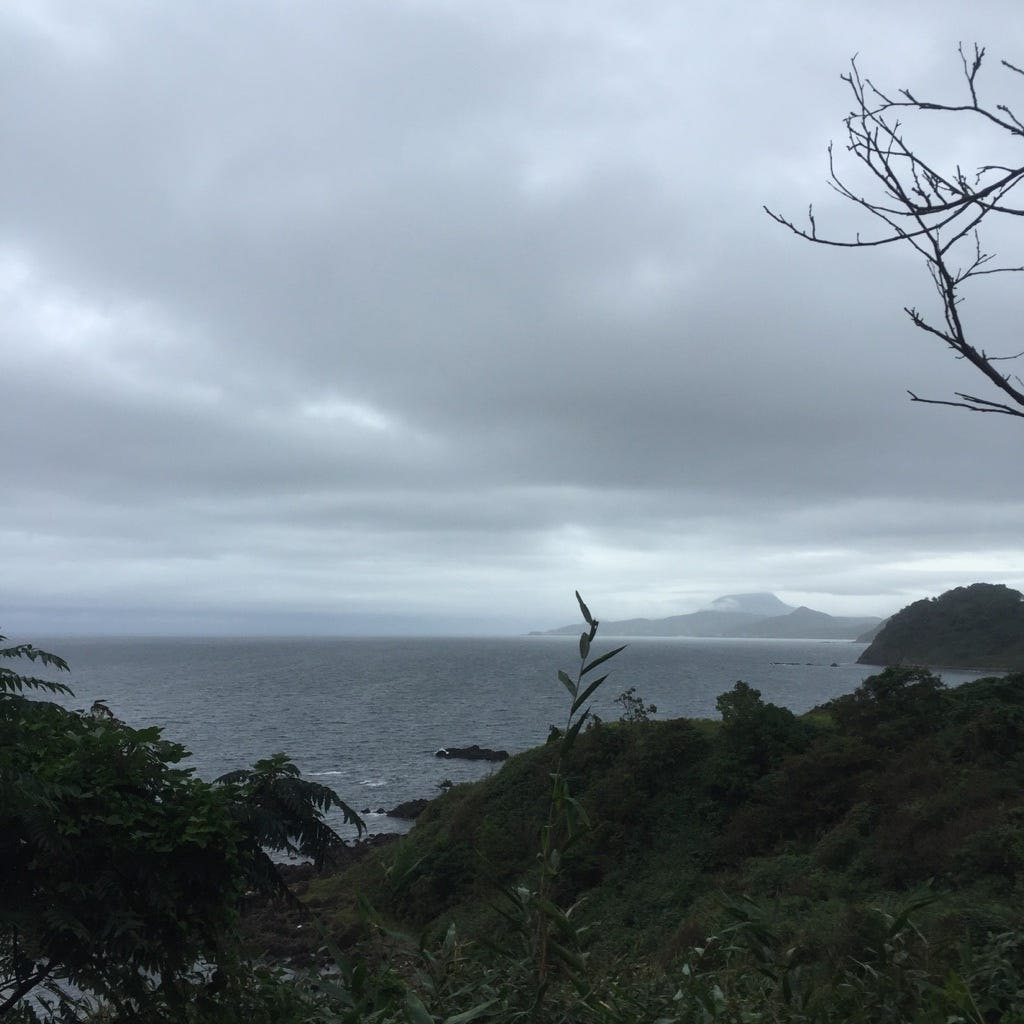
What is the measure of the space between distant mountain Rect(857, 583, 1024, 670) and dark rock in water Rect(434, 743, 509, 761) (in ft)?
231

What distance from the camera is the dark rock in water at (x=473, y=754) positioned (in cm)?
5356

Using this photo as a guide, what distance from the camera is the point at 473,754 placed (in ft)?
178

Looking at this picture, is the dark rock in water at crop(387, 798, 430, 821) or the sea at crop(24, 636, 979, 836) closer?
the dark rock in water at crop(387, 798, 430, 821)

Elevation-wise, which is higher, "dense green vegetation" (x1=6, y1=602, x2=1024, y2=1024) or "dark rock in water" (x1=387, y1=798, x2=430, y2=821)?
"dense green vegetation" (x1=6, y1=602, x2=1024, y2=1024)

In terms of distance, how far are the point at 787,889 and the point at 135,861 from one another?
16.7 m

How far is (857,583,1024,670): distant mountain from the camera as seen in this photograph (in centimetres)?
11653

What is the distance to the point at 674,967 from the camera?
2.66 meters


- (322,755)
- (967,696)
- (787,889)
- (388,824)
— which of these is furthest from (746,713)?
(322,755)

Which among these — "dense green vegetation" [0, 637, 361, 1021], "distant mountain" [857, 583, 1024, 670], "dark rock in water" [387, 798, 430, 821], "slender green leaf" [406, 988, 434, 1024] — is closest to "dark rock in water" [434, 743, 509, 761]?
"dark rock in water" [387, 798, 430, 821]

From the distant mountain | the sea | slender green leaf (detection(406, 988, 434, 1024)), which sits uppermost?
slender green leaf (detection(406, 988, 434, 1024))

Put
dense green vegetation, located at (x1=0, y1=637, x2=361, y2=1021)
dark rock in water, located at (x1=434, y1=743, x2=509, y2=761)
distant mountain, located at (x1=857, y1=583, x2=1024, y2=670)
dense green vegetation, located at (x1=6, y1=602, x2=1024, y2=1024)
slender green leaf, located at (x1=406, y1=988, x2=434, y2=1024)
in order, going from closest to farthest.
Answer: slender green leaf, located at (x1=406, y1=988, x2=434, y2=1024) → dense green vegetation, located at (x1=6, y1=602, x2=1024, y2=1024) → dense green vegetation, located at (x1=0, y1=637, x2=361, y2=1021) → dark rock in water, located at (x1=434, y1=743, x2=509, y2=761) → distant mountain, located at (x1=857, y1=583, x2=1024, y2=670)

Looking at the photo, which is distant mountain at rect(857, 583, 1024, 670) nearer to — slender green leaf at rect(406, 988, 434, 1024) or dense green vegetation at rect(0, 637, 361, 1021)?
dense green vegetation at rect(0, 637, 361, 1021)

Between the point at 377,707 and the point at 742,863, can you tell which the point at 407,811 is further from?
the point at 377,707

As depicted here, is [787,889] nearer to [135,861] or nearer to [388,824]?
[135,861]
